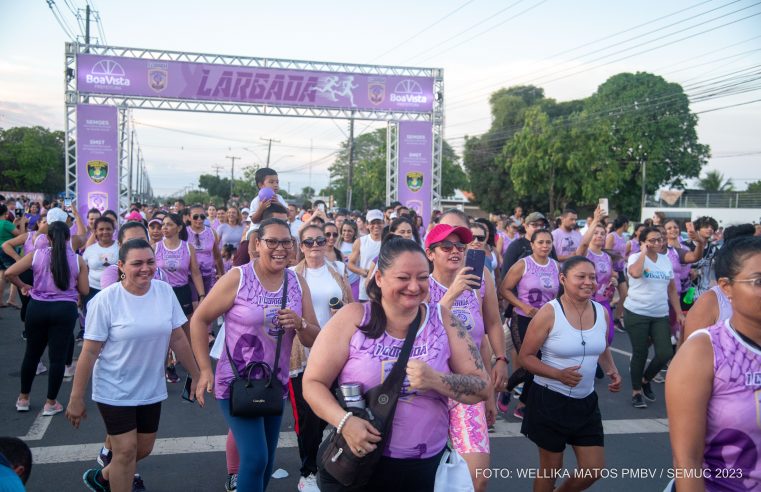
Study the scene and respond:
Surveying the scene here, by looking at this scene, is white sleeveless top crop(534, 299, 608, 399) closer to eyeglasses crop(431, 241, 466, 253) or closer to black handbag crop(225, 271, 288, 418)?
eyeglasses crop(431, 241, 466, 253)

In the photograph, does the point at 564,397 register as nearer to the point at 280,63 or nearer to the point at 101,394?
the point at 101,394

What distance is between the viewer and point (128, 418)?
3.96 metres

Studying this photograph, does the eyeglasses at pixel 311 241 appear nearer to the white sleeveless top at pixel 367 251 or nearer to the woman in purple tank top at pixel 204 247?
the white sleeveless top at pixel 367 251

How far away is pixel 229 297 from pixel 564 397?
234 centimetres

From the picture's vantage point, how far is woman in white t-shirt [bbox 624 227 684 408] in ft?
23.0

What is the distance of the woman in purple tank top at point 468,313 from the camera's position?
362cm

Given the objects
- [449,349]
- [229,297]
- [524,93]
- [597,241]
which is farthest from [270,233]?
[524,93]

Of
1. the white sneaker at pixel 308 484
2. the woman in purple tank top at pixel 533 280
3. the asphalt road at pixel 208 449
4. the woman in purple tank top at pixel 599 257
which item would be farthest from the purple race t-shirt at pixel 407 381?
the woman in purple tank top at pixel 599 257

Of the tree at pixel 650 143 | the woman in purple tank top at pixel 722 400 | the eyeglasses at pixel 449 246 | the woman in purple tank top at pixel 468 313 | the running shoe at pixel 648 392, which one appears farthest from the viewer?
the tree at pixel 650 143

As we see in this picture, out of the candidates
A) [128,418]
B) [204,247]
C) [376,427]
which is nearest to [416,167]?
[204,247]

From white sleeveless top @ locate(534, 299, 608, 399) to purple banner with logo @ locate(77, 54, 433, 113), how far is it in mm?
17626

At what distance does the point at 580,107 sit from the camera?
57.3 metres

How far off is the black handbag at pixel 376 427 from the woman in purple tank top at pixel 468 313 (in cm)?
80

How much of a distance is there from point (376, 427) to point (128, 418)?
2.24 m
